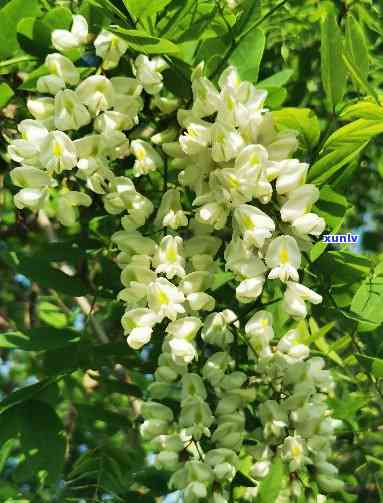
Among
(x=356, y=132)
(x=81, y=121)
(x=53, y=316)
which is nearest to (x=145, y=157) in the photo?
(x=81, y=121)

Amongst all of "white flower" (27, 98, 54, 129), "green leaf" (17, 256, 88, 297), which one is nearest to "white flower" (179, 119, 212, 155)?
"white flower" (27, 98, 54, 129)

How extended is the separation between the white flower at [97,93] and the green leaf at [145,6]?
0.34 feet

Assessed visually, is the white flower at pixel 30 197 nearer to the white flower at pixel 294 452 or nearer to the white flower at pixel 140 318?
the white flower at pixel 140 318

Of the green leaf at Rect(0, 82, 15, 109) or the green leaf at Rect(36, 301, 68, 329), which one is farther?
the green leaf at Rect(36, 301, 68, 329)

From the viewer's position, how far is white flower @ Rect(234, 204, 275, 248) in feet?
3.43

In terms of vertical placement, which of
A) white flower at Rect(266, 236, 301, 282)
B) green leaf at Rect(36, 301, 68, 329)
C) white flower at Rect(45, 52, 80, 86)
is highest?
white flower at Rect(45, 52, 80, 86)

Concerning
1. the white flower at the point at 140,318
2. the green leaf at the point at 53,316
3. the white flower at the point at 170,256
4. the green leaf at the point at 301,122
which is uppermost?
the green leaf at the point at 301,122

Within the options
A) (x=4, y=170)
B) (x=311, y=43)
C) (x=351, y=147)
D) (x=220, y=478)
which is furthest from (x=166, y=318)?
(x=311, y=43)

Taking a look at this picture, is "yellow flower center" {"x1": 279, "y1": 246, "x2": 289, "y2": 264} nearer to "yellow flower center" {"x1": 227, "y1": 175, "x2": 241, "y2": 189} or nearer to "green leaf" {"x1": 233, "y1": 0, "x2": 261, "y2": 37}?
"yellow flower center" {"x1": 227, "y1": 175, "x2": 241, "y2": 189}

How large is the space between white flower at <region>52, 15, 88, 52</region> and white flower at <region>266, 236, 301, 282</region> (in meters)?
0.43

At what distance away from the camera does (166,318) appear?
1.19 meters

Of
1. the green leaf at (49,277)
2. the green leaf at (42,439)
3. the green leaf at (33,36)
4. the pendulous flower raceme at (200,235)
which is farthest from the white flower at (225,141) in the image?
the green leaf at (42,439)

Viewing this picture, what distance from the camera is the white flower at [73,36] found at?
116cm

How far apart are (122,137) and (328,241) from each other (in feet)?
1.14
